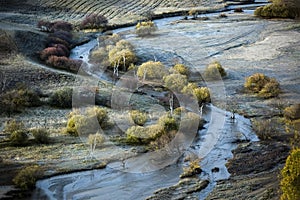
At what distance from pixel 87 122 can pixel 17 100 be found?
7.06 metres

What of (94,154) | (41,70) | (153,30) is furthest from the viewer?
(153,30)

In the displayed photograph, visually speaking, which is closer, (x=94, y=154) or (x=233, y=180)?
(x=233, y=180)

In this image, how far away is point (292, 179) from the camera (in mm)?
21906

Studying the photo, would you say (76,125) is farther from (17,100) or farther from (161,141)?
(17,100)

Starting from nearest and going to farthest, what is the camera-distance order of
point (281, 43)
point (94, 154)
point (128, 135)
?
point (94, 154)
point (128, 135)
point (281, 43)

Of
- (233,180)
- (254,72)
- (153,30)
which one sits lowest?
(233,180)

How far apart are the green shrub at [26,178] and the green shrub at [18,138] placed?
4254 millimetres

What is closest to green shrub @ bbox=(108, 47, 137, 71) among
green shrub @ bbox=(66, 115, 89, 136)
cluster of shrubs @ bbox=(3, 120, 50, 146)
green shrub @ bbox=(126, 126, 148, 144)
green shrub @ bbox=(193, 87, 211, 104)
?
green shrub @ bbox=(193, 87, 211, 104)

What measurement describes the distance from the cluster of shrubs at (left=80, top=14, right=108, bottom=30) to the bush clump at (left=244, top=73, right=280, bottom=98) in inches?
1123

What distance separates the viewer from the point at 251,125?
109 ft

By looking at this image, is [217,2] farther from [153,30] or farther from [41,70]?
[41,70]

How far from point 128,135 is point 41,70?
16.3m

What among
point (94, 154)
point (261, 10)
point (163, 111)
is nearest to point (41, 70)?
point (163, 111)

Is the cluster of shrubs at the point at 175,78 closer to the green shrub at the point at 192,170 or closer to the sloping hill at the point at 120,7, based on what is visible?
the green shrub at the point at 192,170
